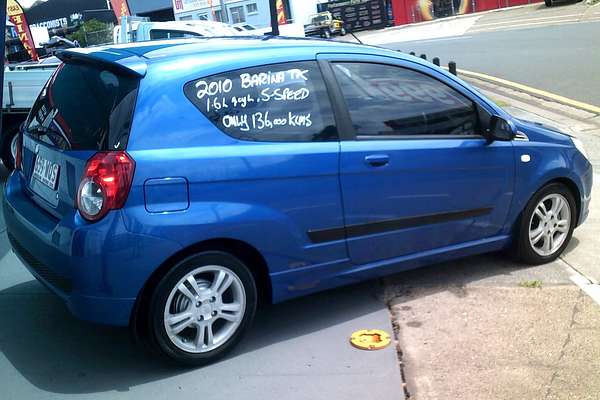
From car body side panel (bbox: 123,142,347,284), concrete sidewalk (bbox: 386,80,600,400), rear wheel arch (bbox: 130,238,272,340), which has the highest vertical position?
car body side panel (bbox: 123,142,347,284)

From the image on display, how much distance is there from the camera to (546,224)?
4.75 meters

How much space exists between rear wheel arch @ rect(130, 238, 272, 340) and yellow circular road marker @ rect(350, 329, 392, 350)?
0.55 m

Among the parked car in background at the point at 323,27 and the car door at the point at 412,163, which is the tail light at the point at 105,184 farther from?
the parked car in background at the point at 323,27

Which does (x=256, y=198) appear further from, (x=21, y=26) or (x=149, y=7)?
(x=149, y=7)

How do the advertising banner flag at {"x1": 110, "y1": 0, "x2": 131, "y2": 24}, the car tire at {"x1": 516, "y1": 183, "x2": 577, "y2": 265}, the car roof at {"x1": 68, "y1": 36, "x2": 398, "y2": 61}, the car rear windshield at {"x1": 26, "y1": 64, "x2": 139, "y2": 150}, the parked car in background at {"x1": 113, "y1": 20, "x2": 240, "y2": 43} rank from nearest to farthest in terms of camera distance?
the car rear windshield at {"x1": 26, "y1": 64, "x2": 139, "y2": 150}
the car roof at {"x1": 68, "y1": 36, "x2": 398, "y2": 61}
the car tire at {"x1": 516, "y1": 183, "x2": 577, "y2": 265}
the parked car in background at {"x1": 113, "y1": 20, "x2": 240, "y2": 43}
the advertising banner flag at {"x1": 110, "y1": 0, "x2": 131, "y2": 24}

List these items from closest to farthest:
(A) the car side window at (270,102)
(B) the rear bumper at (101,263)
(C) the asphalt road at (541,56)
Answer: (B) the rear bumper at (101,263) < (A) the car side window at (270,102) < (C) the asphalt road at (541,56)

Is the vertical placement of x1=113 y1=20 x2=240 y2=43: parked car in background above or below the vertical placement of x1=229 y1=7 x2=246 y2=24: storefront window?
below

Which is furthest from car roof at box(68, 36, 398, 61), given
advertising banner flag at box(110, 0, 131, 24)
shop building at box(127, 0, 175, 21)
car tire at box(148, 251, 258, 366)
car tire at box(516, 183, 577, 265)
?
shop building at box(127, 0, 175, 21)

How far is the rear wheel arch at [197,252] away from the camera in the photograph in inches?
131

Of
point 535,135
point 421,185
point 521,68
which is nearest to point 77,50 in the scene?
point 421,185

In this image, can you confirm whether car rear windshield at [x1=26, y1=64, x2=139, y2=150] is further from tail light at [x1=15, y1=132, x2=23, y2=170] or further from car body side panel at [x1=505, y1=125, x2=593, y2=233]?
car body side panel at [x1=505, y1=125, x2=593, y2=233]

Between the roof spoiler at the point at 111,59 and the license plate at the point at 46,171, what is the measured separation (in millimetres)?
607

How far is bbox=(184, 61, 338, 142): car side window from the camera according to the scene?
3504 millimetres

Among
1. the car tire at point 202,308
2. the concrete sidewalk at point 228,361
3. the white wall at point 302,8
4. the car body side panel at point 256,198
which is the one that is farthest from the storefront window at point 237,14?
the car tire at point 202,308
